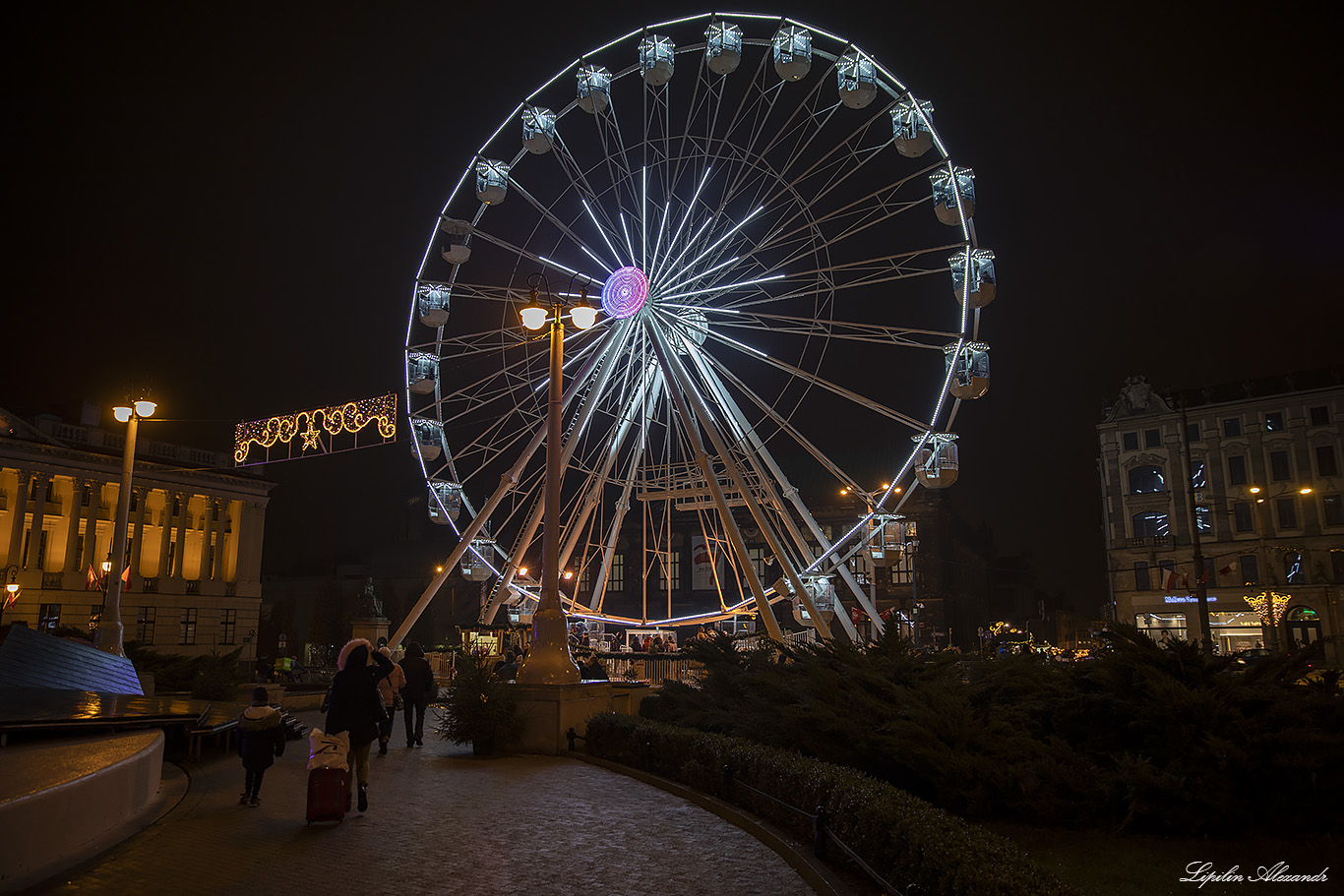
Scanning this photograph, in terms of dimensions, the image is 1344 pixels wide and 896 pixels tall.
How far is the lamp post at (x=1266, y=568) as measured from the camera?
42625 millimetres

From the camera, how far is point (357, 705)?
10047 millimetres

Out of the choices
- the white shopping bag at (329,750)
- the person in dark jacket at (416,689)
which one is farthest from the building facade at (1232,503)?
the white shopping bag at (329,750)

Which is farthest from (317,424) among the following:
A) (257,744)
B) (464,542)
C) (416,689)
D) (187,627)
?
(187,627)

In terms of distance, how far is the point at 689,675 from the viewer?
26.5m

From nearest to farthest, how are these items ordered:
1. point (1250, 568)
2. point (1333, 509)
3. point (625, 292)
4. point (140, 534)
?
point (625, 292)
point (1333, 509)
point (1250, 568)
point (140, 534)

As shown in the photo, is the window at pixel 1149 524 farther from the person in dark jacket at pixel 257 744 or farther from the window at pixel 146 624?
the window at pixel 146 624

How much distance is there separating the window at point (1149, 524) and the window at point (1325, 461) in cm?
891

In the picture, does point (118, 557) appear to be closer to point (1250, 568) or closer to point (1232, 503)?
point (1250, 568)

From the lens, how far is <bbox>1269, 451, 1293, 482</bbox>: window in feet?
188

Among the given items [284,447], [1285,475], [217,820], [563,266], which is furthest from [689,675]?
[1285,475]

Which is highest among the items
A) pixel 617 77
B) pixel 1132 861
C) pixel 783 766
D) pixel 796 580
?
pixel 617 77

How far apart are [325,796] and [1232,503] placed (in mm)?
62429

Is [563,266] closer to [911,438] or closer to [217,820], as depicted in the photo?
[911,438]

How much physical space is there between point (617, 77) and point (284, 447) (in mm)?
14653
